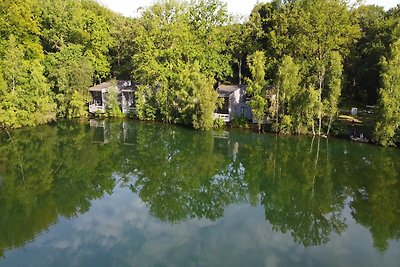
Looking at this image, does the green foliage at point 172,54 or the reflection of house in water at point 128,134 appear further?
the green foliage at point 172,54

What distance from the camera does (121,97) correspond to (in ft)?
141

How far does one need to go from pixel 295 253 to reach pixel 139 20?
36.1 metres

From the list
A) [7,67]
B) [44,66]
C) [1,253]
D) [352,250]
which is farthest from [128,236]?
[44,66]

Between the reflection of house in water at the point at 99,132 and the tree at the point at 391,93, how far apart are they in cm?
2285

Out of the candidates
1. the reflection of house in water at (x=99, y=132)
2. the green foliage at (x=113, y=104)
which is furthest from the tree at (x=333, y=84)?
the green foliage at (x=113, y=104)

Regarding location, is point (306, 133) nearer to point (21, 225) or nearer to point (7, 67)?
point (21, 225)

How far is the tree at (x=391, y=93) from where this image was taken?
2791cm

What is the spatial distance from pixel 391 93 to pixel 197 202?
60.9 feet

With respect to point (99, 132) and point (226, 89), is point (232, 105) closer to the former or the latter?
point (226, 89)

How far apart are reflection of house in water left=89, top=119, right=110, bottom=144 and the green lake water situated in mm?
607

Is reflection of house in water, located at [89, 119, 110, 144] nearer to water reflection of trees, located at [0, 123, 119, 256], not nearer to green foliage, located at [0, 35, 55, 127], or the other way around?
water reflection of trees, located at [0, 123, 119, 256]

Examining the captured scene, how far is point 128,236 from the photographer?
54.0 feet

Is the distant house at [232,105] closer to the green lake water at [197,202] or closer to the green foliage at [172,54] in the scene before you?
the green foliage at [172,54]

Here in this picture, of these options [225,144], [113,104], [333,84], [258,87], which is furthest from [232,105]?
[113,104]
